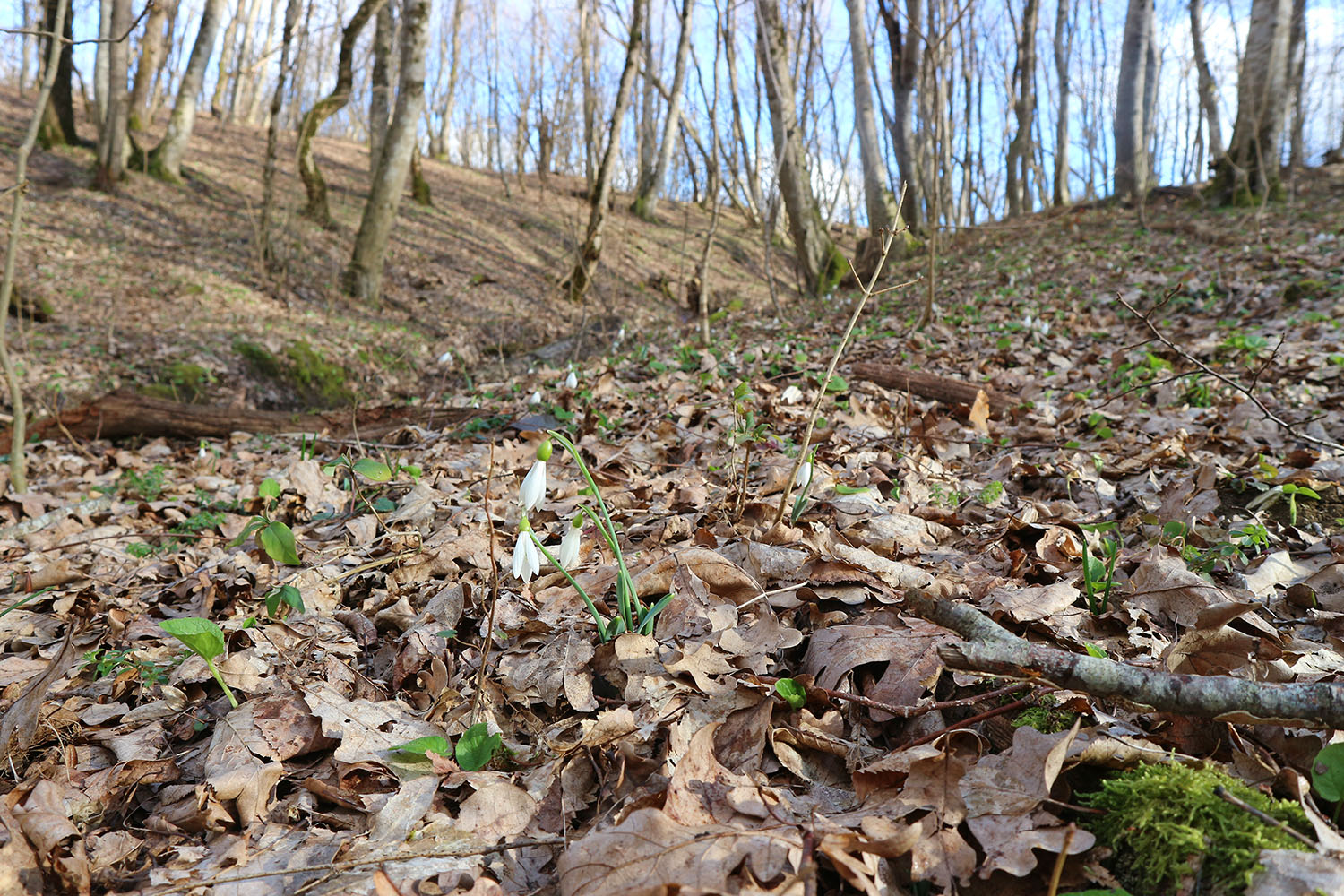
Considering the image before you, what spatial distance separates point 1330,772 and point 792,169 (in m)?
9.28

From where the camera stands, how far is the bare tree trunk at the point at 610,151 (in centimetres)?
985

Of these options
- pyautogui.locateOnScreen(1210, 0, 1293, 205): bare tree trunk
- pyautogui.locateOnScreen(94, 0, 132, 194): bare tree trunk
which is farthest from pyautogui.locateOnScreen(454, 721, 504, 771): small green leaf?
pyautogui.locateOnScreen(94, 0, 132, 194): bare tree trunk

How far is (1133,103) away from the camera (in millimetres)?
11562

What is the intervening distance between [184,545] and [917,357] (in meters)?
4.71

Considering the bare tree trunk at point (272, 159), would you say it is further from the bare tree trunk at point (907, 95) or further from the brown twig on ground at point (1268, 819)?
the brown twig on ground at point (1268, 819)

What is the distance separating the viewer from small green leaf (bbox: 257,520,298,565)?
2.08 meters

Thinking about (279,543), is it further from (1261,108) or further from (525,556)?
(1261,108)

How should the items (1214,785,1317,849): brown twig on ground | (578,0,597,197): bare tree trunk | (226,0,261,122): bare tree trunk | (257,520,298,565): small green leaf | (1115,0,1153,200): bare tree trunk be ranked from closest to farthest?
1. (1214,785,1317,849): brown twig on ground
2. (257,520,298,565): small green leaf
3. (1115,0,1153,200): bare tree trunk
4. (578,0,597,197): bare tree trunk
5. (226,0,261,122): bare tree trunk

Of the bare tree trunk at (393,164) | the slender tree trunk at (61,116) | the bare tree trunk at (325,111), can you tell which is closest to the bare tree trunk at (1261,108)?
the bare tree trunk at (393,164)

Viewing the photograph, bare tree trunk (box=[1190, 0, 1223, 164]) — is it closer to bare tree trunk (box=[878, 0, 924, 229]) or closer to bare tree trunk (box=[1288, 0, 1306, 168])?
bare tree trunk (box=[1288, 0, 1306, 168])

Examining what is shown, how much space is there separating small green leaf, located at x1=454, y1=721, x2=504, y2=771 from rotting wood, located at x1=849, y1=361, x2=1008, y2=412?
3090mm

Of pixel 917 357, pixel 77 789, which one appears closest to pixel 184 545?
pixel 77 789

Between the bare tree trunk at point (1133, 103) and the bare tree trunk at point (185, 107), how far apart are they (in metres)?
14.7

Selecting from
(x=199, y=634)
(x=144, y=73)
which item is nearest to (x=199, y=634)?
(x=199, y=634)
